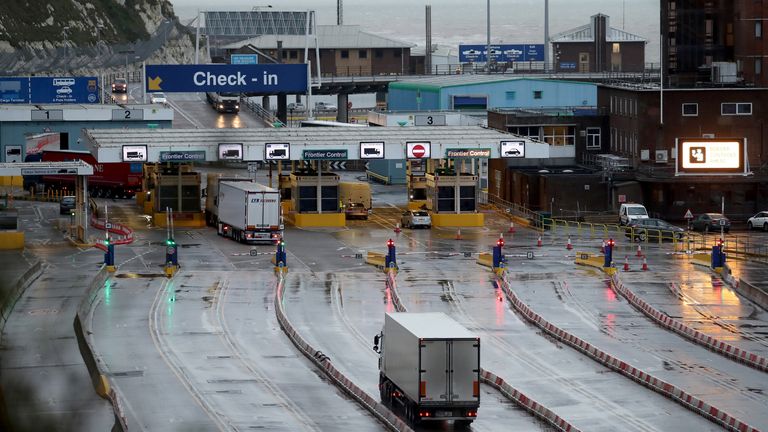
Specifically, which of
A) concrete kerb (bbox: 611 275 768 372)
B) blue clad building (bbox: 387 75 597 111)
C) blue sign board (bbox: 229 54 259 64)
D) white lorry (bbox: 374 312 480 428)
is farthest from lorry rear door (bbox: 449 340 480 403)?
blue sign board (bbox: 229 54 259 64)

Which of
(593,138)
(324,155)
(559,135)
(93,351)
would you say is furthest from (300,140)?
(93,351)

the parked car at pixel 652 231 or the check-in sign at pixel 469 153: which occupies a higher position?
the check-in sign at pixel 469 153

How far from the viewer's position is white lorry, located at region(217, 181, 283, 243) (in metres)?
65.6

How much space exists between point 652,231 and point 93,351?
39.0m

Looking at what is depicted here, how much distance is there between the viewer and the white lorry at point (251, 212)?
6562 cm

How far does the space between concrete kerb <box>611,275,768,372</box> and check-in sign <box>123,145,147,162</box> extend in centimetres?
3040

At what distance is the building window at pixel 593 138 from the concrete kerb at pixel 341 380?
163 feet

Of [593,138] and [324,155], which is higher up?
[593,138]

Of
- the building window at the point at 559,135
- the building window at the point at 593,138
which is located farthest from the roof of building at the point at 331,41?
the building window at the point at 593,138

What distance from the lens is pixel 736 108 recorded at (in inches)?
3275

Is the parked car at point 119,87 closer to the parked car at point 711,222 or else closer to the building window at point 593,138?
the building window at point 593,138

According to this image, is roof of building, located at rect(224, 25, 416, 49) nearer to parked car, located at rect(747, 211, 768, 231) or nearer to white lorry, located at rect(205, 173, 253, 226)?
white lorry, located at rect(205, 173, 253, 226)

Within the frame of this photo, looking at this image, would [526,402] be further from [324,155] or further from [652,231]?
[324,155]

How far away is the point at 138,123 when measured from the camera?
104 metres
